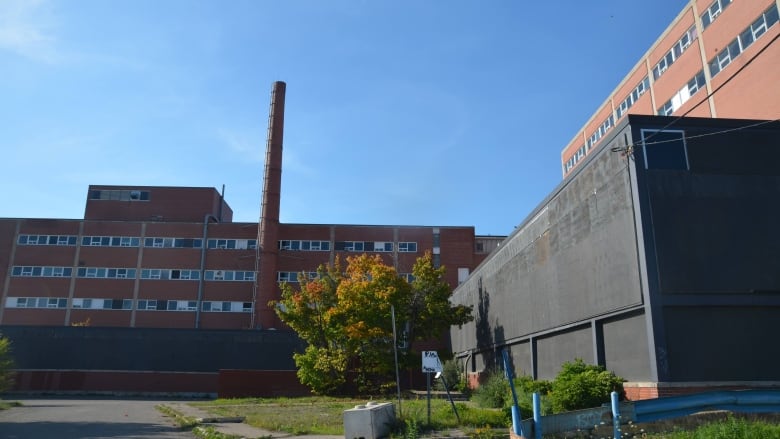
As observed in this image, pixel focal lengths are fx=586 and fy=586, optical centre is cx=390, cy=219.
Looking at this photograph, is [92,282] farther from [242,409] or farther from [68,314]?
[242,409]

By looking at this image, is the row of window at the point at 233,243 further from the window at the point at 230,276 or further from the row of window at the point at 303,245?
the row of window at the point at 303,245

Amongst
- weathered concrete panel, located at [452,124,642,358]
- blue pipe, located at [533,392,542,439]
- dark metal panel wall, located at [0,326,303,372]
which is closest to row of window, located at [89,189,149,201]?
dark metal panel wall, located at [0,326,303,372]

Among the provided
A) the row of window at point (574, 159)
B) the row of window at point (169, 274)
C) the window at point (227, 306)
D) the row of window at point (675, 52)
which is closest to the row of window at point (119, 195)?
the row of window at point (169, 274)

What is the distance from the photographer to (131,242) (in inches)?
2260

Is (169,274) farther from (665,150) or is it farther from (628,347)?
(665,150)

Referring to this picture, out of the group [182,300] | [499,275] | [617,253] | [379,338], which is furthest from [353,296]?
[182,300]

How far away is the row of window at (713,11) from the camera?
32.6 meters

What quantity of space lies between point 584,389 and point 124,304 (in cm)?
5046

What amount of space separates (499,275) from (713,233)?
1469 cm

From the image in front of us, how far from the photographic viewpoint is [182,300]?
5541 centimetres

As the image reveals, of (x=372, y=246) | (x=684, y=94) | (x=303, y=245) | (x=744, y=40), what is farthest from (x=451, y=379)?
(x=303, y=245)

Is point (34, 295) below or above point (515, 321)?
above

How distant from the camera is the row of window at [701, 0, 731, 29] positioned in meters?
32.6

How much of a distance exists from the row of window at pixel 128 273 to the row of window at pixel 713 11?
137 feet
